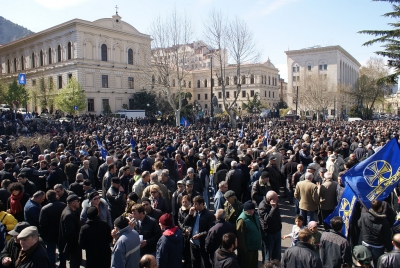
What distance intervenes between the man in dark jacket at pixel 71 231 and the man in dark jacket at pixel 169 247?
158cm

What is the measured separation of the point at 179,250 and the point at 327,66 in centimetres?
7743

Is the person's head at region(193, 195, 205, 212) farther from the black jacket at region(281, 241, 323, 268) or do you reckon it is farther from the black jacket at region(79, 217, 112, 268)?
the black jacket at region(281, 241, 323, 268)

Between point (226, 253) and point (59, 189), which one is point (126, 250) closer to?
point (226, 253)

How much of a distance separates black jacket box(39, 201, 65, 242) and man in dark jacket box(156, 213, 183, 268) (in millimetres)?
2104

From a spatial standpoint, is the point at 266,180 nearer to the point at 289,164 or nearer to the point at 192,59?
the point at 289,164

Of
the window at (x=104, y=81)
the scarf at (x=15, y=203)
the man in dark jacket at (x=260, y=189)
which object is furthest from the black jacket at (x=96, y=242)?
the window at (x=104, y=81)

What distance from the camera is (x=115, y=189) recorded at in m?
6.73

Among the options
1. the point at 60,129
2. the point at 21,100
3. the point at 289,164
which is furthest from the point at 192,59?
the point at 289,164

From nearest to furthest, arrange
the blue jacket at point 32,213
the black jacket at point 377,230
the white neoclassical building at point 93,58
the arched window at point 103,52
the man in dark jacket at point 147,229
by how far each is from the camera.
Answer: the black jacket at point 377,230 → the man in dark jacket at point 147,229 → the blue jacket at point 32,213 → the white neoclassical building at point 93,58 → the arched window at point 103,52

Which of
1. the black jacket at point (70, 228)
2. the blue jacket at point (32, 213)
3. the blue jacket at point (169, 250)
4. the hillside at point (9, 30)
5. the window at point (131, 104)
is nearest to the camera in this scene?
the blue jacket at point (169, 250)

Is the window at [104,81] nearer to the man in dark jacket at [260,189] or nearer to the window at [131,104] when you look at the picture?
the window at [131,104]

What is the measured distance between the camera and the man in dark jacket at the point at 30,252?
13.1 feet

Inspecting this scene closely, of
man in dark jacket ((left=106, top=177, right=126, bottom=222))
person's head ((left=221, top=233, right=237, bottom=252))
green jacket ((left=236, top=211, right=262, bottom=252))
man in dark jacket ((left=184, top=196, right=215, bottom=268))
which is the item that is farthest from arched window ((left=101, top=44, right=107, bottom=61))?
person's head ((left=221, top=233, right=237, bottom=252))

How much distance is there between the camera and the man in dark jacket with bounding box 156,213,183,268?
14.8ft
